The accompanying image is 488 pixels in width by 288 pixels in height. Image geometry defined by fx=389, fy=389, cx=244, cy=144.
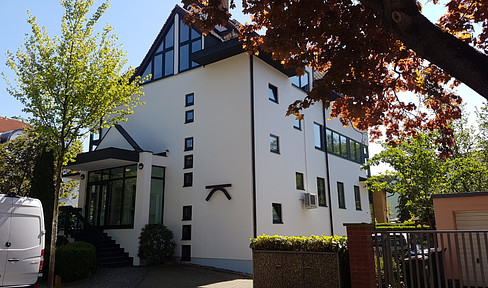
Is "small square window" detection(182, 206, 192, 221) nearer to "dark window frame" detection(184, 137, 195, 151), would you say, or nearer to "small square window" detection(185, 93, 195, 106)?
"dark window frame" detection(184, 137, 195, 151)

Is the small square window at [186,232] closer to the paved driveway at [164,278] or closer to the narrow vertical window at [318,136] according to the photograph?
the paved driveway at [164,278]

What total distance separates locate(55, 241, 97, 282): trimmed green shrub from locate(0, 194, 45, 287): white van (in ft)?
8.31

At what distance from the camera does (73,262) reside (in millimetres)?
11391

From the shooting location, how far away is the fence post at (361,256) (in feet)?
23.6

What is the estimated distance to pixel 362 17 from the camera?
6.13m

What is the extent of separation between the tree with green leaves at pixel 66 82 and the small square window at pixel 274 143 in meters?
6.94

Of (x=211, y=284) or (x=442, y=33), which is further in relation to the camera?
(x=211, y=284)

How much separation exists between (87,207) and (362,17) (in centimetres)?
1586

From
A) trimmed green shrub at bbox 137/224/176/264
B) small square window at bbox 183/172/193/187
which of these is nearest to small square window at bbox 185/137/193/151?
small square window at bbox 183/172/193/187

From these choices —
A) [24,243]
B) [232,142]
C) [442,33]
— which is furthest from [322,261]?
[232,142]

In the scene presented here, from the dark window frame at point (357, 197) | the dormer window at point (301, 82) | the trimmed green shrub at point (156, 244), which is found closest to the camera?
the trimmed green shrub at point (156, 244)

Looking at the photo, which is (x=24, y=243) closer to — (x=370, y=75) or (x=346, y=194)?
(x=370, y=75)

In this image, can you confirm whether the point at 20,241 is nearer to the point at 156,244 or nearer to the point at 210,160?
the point at 156,244

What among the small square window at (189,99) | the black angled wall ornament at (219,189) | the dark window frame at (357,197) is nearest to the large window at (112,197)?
the black angled wall ornament at (219,189)
